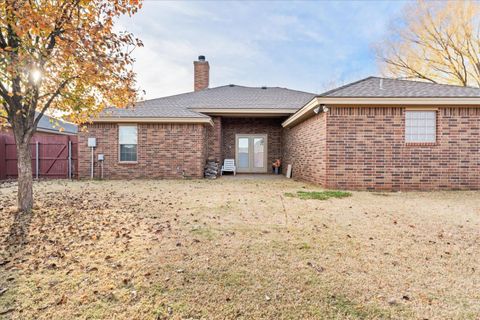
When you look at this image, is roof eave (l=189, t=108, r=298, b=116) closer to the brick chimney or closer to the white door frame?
the white door frame

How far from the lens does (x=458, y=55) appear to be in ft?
61.3

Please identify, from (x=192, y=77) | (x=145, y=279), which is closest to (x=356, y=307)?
(x=145, y=279)

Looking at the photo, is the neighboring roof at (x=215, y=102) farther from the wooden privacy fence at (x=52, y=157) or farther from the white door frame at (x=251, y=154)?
the wooden privacy fence at (x=52, y=157)

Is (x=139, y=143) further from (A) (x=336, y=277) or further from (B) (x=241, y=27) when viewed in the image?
(A) (x=336, y=277)

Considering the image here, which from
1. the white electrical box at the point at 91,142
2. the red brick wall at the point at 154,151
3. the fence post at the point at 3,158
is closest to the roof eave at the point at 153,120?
the red brick wall at the point at 154,151

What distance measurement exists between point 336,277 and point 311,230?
1505 mm

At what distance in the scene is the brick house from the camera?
813 cm

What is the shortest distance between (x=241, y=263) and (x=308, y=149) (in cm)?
789

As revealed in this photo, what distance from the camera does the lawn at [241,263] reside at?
2104 mm

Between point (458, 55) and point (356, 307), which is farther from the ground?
point (458, 55)

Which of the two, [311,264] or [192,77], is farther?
[192,77]

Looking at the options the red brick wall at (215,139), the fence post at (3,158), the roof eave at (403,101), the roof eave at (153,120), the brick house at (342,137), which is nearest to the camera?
the roof eave at (403,101)

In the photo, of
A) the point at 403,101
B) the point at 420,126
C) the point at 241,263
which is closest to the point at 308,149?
the point at 403,101

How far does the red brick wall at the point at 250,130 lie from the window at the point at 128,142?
5224 mm
